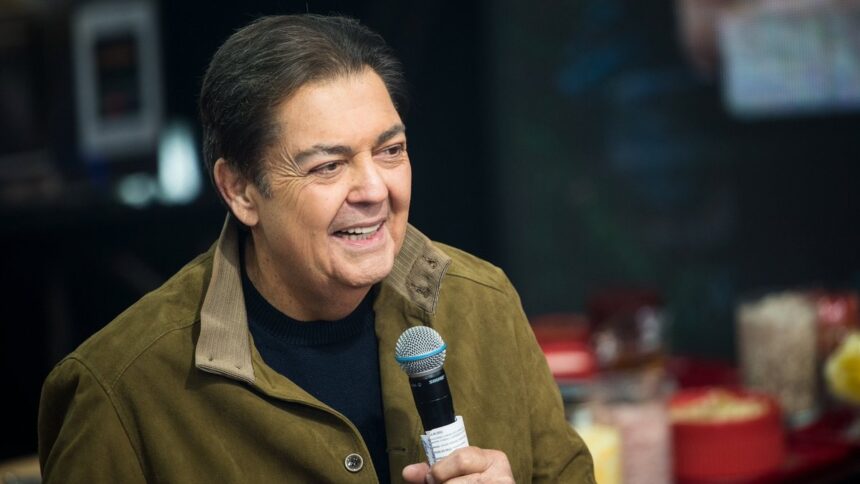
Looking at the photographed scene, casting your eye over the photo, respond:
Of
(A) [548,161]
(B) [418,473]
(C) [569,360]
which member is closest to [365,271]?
(B) [418,473]

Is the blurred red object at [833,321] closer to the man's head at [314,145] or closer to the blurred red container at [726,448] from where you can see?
the blurred red container at [726,448]

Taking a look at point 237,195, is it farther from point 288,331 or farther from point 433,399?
point 433,399

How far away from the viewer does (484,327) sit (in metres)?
1.51

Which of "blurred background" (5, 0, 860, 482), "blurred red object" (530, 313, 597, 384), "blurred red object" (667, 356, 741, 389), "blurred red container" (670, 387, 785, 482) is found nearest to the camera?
"blurred red object" (530, 313, 597, 384)

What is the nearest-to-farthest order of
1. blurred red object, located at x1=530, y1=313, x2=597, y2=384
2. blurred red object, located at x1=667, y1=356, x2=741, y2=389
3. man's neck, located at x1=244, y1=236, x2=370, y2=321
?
man's neck, located at x1=244, y1=236, x2=370, y2=321
blurred red object, located at x1=530, y1=313, x2=597, y2=384
blurred red object, located at x1=667, y1=356, x2=741, y2=389

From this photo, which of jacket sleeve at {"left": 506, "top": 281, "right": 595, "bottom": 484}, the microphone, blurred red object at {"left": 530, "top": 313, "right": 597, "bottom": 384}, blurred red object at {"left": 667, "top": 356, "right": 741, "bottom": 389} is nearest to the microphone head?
the microphone

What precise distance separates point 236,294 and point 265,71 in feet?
0.97

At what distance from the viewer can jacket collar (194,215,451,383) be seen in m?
1.35

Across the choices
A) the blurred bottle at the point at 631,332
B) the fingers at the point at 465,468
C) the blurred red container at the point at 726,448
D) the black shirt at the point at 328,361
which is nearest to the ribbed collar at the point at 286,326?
the black shirt at the point at 328,361

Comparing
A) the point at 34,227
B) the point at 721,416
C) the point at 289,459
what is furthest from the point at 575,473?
the point at 34,227

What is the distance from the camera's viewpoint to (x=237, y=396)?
4.44ft

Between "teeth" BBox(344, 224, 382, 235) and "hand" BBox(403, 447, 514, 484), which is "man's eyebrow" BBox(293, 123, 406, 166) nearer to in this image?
"teeth" BBox(344, 224, 382, 235)

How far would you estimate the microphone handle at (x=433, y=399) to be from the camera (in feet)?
3.94

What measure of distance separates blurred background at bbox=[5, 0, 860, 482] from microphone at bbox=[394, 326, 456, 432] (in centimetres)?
129
